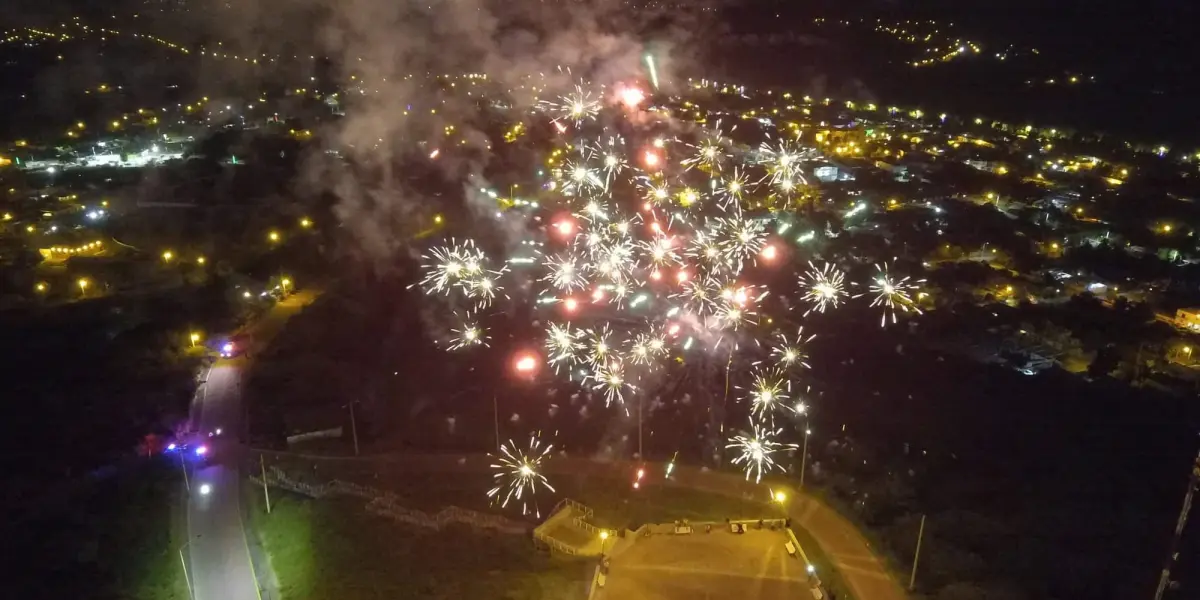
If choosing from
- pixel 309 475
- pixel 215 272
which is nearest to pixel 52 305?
pixel 215 272

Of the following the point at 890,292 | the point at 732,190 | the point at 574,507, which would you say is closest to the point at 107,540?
the point at 574,507

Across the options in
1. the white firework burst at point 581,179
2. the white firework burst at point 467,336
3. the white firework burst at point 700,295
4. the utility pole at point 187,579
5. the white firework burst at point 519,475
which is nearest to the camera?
the utility pole at point 187,579

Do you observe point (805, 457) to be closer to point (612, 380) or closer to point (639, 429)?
point (639, 429)

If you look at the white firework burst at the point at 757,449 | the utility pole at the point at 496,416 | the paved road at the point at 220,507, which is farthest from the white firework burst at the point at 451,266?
the white firework burst at the point at 757,449

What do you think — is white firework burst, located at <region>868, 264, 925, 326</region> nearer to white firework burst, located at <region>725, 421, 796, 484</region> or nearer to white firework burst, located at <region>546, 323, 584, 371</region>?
white firework burst, located at <region>725, 421, 796, 484</region>

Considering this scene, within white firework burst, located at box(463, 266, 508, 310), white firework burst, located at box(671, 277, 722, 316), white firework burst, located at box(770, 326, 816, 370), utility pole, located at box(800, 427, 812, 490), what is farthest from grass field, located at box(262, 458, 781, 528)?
white firework burst, located at box(463, 266, 508, 310)

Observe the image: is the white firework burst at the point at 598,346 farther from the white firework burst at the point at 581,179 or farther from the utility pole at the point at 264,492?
the white firework burst at the point at 581,179

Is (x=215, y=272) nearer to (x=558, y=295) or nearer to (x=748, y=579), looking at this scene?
(x=558, y=295)
